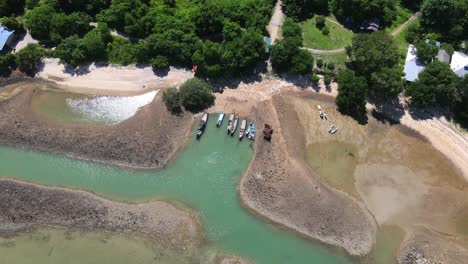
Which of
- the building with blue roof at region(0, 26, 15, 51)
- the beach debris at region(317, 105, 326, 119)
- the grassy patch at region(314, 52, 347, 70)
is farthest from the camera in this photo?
the building with blue roof at region(0, 26, 15, 51)

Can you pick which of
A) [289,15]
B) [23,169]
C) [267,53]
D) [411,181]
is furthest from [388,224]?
[23,169]

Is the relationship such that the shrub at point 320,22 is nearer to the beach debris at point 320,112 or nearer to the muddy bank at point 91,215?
the beach debris at point 320,112

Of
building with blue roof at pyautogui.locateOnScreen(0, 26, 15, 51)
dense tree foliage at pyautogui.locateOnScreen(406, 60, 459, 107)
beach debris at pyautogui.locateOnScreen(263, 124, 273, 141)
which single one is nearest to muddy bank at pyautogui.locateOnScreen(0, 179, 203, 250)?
beach debris at pyautogui.locateOnScreen(263, 124, 273, 141)

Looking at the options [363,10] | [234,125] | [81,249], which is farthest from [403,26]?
Result: [81,249]

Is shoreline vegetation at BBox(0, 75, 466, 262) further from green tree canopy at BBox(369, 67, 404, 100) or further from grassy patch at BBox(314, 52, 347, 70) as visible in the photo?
green tree canopy at BBox(369, 67, 404, 100)

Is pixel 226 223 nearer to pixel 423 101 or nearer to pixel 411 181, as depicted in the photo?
pixel 411 181

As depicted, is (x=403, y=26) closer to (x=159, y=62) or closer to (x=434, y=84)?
(x=434, y=84)
